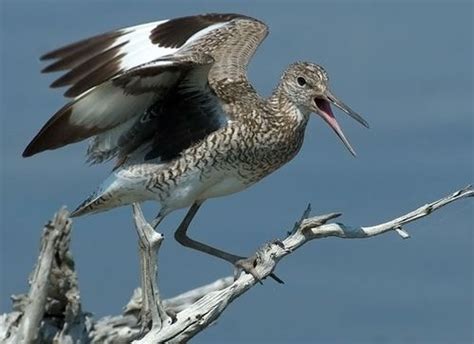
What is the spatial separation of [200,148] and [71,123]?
1023 millimetres

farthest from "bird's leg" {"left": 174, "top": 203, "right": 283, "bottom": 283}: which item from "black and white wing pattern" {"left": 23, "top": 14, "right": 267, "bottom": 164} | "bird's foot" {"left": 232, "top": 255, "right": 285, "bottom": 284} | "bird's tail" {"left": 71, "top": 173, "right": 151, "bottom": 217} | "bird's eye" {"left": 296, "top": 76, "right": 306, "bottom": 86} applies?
"bird's eye" {"left": 296, "top": 76, "right": 306, "bottom": 86}

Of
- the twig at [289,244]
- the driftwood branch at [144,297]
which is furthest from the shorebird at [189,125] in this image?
the twig at [289,244]

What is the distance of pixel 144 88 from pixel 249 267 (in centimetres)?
135

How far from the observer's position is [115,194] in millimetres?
12016

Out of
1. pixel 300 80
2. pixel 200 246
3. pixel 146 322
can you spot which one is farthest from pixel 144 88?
pixel 200 246

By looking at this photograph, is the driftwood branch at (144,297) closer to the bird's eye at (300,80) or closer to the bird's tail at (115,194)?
the bird's tail at (115,194)

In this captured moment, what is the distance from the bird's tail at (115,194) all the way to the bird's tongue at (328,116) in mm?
1312

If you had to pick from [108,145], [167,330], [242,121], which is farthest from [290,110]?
[167,330]

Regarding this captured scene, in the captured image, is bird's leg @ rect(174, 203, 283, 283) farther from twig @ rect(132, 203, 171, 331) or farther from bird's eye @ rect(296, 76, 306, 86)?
bird's eye @ rect(296, 76, 306, 86)

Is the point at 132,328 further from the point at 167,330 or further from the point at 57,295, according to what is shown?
Answer: the point at 167,330

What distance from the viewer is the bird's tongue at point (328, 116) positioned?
459 inches

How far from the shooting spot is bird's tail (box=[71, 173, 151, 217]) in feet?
39.4

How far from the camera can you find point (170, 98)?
1195 centimetres

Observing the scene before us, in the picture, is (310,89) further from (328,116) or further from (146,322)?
(146,322)
